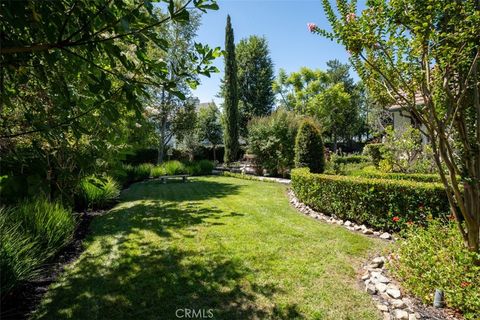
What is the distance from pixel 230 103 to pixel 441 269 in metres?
18.1

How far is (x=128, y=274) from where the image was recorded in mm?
3783

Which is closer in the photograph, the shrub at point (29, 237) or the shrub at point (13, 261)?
the shrub at point (13, 261)

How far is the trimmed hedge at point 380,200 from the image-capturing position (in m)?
5.01

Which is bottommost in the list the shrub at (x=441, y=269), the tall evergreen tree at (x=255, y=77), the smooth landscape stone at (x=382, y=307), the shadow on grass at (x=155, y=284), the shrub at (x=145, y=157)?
the shadow on grass at (x=155, y=284)

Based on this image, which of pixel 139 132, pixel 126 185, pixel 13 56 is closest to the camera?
pixel 13 56

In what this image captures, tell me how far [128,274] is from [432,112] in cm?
429

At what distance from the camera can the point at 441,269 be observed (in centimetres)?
313

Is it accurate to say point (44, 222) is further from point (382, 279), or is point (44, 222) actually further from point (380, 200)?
point (380, 200)

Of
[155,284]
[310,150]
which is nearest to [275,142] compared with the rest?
[310,150]

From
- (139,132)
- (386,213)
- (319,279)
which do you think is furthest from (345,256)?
(139,132)

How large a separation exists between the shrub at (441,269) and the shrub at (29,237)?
4.64 meters

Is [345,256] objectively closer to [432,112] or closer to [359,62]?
[432,112]

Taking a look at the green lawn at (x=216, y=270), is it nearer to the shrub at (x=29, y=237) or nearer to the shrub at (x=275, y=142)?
the shrub at (x=29, y=237)

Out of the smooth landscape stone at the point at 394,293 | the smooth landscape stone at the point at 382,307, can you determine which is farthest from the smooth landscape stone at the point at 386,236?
the smooth landscape stone at the point at 382,307
